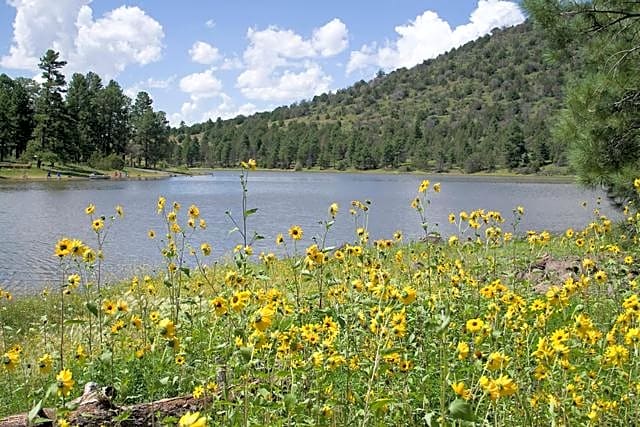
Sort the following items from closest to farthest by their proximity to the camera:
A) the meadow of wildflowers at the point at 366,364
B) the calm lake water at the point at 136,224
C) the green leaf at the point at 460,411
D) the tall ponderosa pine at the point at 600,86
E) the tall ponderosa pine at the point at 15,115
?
the green leaf at the point at 460,411, the meadow of wildflowers at the point at 366,364, the tall ponderosa pine at the point at 600,86, the calm lake water at the point at 136,224, the tall ponderosa pine at the point at 15,115

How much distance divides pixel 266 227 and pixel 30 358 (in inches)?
561

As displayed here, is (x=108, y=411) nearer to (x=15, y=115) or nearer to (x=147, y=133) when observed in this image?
(x=15, y=115)

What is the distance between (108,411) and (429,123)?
137m

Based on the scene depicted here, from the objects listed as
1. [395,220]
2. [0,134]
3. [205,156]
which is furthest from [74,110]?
[205,156]

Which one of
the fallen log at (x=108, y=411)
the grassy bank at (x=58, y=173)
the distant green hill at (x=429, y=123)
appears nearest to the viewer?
the fallen log at (x=108, y=411)

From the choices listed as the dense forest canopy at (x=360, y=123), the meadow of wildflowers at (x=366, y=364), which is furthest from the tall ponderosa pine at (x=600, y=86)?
the meadow of wildflowers at (x=366, y=364)

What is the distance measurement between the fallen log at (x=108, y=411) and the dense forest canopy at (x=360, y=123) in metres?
9.24

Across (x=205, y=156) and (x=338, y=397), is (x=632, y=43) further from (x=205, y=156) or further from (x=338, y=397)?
(x=205, y=156)

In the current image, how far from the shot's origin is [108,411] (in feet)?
9.52

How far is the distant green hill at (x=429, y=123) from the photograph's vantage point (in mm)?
104000

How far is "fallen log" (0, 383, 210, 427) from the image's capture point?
9.34 ft

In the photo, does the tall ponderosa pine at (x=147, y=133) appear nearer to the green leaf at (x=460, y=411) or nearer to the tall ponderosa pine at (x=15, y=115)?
the tall ponderosa pine at (x=15, y=115)

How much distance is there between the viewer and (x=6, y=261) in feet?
45.4

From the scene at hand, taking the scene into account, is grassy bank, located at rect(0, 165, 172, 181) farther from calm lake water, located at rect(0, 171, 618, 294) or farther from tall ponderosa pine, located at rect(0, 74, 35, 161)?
calm lake water, located at rect(0, 171, 618, 294)
